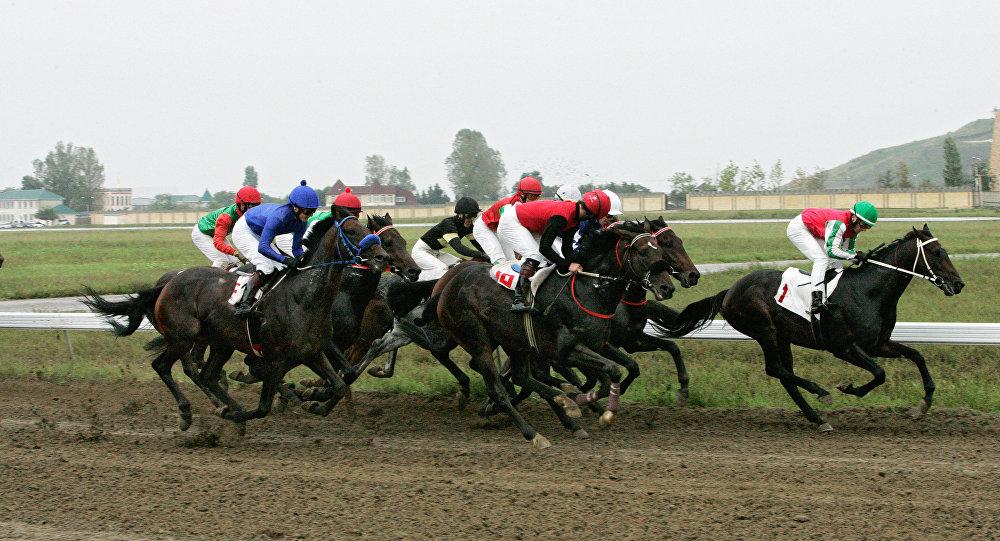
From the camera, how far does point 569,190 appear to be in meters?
10.0

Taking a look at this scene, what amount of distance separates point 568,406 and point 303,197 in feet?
8.90

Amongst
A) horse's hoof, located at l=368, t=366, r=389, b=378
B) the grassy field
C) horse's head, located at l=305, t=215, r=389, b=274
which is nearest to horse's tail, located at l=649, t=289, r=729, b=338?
horse's hoof, located at l=368, t=366, r=389, b=378

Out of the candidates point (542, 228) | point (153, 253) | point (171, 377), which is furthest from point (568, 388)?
point (153, 253)

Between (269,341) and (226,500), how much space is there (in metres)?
2.32

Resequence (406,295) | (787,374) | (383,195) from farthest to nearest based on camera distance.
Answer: (383,195) → (406,295) → (787,374)

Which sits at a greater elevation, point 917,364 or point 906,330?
point 906,330

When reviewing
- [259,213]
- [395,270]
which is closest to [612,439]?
[395,270]

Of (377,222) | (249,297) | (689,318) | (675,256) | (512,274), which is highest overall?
(377,222)

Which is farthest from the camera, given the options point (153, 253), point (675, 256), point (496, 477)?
point (153, 253)

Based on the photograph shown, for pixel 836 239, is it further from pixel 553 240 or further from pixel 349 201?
pixel 349 201

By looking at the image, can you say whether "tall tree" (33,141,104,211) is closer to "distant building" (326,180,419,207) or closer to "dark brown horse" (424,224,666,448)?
"distant building" (326,180,419,207)

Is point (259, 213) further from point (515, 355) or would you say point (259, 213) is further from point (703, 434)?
point (703, 434)

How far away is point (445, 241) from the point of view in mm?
10820

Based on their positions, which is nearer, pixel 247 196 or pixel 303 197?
pixel 303 197
